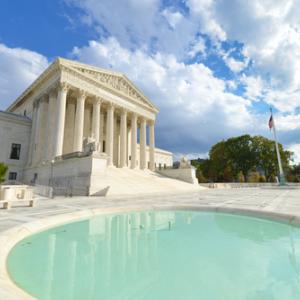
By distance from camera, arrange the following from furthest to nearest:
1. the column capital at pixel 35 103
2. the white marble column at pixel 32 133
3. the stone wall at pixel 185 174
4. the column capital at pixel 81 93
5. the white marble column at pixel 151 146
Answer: the white marble column at pixel 151 146
the stone wall at pixel 185 174
the column capital at pixel 35 103
the white marble column at pixel 32 133
the column capital at pixel 81 93

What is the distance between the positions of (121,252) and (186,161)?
34431mm

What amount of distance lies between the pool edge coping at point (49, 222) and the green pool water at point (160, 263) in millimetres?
231

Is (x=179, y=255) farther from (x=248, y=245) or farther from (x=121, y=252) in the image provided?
(x=248, y=245)

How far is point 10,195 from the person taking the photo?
481 inches

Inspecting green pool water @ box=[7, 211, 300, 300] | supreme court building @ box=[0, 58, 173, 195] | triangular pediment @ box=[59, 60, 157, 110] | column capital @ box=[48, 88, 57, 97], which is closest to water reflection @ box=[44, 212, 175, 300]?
green pool water @ box=[7, 211, 300, 300]

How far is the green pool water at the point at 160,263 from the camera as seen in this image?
3291mm

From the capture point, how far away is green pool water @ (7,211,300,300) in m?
3.29

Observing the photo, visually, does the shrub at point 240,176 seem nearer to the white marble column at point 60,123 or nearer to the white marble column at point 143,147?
the white marble column at point 143,147

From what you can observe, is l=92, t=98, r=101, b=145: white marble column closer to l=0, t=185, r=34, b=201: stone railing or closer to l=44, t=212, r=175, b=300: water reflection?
l=0, t=185, r=34, b=201: stone railing

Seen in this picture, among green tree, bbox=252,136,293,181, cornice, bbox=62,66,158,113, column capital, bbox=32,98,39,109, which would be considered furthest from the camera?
green tree, bbox=252,136,293,181

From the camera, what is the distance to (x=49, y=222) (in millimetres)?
7484

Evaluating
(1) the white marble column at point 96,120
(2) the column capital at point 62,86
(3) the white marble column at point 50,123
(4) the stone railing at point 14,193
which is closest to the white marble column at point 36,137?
(3) the white marble column at point 50,123

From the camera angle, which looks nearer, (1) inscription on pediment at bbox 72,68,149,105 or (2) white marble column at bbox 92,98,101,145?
(2) white marble column at bbox 92,98,101,145

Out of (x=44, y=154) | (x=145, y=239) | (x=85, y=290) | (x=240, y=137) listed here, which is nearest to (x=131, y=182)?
(x=44, y=154)
